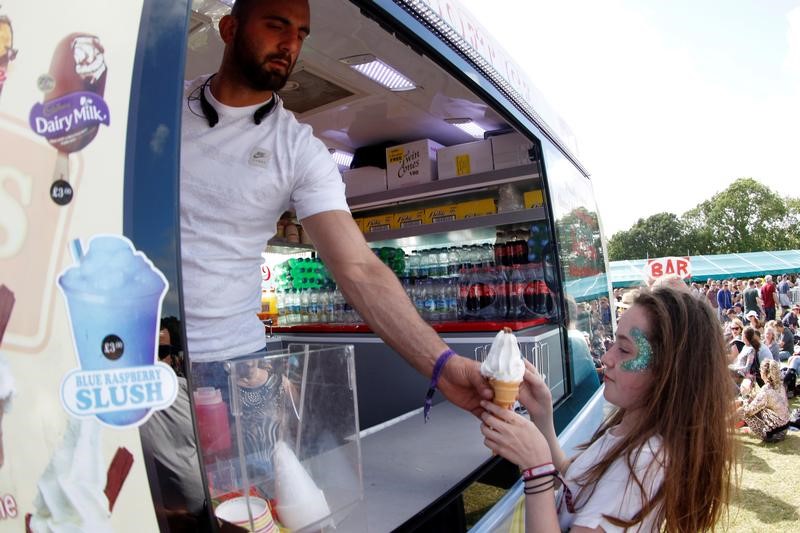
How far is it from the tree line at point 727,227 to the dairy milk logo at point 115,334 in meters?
52.0

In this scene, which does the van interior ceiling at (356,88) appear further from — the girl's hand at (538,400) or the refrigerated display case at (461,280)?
the girl's hand at (538,400)

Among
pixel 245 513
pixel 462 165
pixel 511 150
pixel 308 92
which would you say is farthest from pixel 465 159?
pixel 245 513

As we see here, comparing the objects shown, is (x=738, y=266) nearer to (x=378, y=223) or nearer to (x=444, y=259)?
(x=444, y=259)

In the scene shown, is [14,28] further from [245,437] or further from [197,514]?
[245,437]

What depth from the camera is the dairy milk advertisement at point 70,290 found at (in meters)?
0.62

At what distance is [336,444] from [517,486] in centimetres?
107

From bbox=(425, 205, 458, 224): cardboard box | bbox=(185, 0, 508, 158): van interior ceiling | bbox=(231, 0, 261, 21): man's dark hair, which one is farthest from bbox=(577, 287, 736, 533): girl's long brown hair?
bbox=(425, 205, 458, 224): cardboard box

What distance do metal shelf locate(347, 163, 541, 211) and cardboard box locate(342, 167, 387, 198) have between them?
0.05 meters

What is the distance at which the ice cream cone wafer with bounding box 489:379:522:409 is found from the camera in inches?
51.9

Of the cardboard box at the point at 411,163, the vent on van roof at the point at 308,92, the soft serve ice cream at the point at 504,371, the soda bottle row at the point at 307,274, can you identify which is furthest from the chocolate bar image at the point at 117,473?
the soda bottle row at the point at 307,274

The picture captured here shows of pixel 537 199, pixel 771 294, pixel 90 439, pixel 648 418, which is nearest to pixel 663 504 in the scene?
pixel 648 418

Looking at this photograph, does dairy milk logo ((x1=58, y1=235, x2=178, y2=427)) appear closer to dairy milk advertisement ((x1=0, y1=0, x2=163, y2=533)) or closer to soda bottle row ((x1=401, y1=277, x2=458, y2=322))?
dairy milk advertisement ((x1=0, y1=0, x2=163, y2=533))

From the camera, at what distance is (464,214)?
4.52m

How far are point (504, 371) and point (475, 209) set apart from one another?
325 cm
